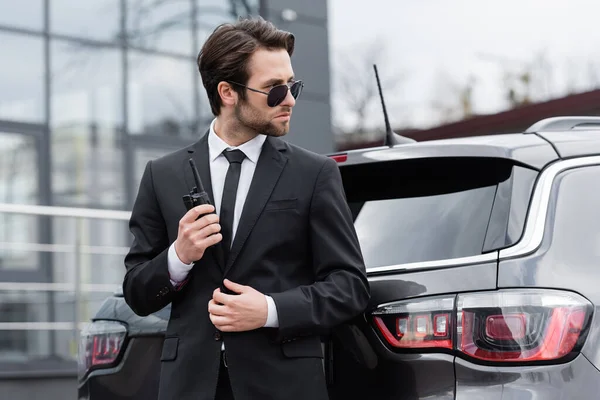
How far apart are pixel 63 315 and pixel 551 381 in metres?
8.15

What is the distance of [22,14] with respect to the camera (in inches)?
459

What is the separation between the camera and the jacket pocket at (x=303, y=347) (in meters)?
2.60

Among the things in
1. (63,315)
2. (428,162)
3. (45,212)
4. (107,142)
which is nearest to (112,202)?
(107,142)

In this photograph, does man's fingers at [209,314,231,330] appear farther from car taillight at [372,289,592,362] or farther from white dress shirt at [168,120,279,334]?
car taillight at [372,289,592,362]

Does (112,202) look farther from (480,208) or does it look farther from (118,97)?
(480,208)

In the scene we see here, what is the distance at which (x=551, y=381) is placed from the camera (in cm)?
251

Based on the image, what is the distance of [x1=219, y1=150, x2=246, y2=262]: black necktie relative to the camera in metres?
2.65

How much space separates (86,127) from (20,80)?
948 millimetres

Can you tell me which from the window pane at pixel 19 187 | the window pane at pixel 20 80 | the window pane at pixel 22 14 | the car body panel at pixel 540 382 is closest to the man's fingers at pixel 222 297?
the car body panel at pixel 540 382

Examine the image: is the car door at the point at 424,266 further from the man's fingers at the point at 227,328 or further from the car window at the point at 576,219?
the man's fingers at the point at 227,328

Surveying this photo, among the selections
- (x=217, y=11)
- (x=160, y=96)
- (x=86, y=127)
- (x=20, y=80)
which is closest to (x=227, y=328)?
(x=20, y=80)

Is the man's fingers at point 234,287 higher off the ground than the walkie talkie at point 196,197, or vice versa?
the walkie talkie at point 196,197

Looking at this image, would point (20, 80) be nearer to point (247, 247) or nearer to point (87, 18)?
point (87, 18)

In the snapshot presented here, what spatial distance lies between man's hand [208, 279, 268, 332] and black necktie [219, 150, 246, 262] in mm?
142
